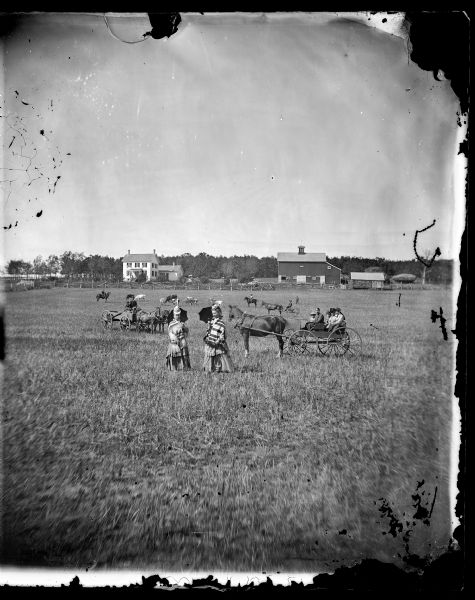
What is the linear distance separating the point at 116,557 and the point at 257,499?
0.86 meters

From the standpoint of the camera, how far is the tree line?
2619 mm

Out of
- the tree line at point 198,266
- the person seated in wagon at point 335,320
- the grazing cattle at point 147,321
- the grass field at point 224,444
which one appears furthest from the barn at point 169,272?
the person seated in wagon at point 335,320

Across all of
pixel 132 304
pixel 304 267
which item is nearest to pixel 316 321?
pixel 304 267

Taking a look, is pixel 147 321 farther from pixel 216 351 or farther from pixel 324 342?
pixel 324 342

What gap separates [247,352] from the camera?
9.46 ft

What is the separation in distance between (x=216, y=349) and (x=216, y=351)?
2 centimetres

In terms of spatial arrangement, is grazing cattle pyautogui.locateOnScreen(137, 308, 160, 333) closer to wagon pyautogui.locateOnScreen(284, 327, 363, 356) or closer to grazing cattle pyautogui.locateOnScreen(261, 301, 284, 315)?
grazing cattle pyautogui.locateOnScreen(261, 301, 284, 315)

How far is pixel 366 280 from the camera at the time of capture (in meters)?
→ 2.71

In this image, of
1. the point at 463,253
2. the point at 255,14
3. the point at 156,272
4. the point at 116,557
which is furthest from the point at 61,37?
the point at 116,557

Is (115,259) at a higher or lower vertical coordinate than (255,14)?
lower

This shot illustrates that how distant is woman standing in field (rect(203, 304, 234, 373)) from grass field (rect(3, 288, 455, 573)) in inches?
2.7

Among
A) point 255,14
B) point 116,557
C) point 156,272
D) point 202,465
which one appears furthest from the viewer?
point 156,272

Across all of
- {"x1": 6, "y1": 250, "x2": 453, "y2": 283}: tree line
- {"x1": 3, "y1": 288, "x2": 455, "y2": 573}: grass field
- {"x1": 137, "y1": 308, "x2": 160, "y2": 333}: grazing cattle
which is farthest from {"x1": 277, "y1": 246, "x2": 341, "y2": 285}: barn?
{"x1": 137, "y1": 308, "x2": 160, "y2": 333}: grazing cattle

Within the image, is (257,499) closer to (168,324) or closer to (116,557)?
(116,557)
